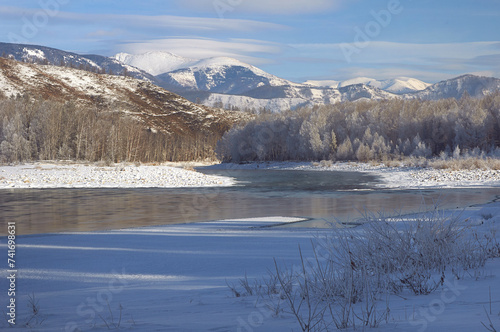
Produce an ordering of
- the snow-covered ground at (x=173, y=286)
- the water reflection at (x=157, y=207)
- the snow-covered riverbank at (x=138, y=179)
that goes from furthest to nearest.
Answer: the snow-covered riverbank at (x=138, y=179)
the water reflection at (x=157, y=207)
the snow-covered ground at (x=173, y=286)

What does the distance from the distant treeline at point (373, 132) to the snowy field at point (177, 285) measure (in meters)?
56.1

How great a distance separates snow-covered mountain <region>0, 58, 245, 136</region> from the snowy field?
462 feet

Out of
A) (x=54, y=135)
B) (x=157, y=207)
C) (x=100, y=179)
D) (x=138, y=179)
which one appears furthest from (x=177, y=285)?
(x=54, y=135)

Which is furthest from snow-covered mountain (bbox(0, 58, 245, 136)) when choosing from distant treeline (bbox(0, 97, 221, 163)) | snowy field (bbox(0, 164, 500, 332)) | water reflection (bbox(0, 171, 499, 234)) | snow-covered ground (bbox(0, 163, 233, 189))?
snowy field (bbox(0, 164, 500, 332))

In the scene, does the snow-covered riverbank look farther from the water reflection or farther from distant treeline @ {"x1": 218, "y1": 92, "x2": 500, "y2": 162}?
distant treeline @ {"x1": 218, "y1": 92, "x2": 500, "y2": 162}

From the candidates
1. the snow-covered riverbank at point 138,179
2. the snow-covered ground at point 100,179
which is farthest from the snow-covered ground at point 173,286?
the snow-covered ground at point 100,179

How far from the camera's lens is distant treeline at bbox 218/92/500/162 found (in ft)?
226

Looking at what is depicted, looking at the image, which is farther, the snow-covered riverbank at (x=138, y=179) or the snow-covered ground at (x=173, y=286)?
the snow-covered riverbank at (x=138, y=179)

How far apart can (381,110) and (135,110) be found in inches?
4120

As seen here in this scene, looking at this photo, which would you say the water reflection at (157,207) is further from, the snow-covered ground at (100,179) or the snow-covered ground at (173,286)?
the snow-covered ground at (100,179)

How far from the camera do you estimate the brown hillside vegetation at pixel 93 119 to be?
6084 centimetres

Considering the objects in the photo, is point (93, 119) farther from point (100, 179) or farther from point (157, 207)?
point (157, 207)

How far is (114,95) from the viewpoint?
6845 inches

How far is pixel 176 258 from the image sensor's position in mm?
7426
